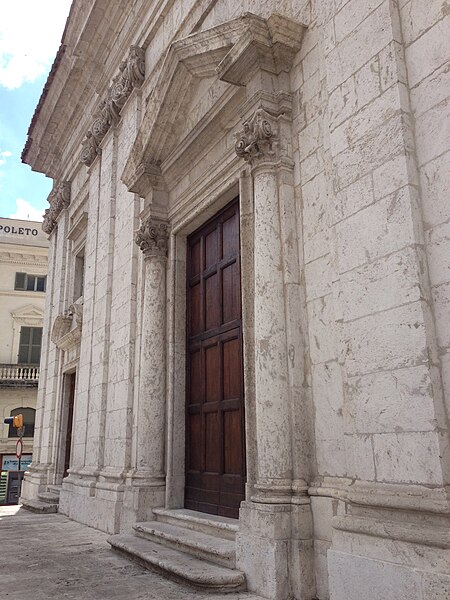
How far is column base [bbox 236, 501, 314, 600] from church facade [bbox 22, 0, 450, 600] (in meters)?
0.01

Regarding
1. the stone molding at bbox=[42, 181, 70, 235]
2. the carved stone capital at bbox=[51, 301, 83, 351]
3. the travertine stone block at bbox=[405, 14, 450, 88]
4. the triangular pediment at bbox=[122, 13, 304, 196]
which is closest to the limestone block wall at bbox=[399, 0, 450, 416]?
the travertine stone block at bbox=[405, 14, 450, 88]

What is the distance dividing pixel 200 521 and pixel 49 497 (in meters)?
6.72

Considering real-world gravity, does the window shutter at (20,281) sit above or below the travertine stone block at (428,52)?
above

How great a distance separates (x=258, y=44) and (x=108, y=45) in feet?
21.2

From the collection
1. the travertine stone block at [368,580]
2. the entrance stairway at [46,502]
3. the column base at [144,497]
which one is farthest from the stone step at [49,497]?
the travertine stone block at [368,580]

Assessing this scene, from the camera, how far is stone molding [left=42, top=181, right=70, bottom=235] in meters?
13.6

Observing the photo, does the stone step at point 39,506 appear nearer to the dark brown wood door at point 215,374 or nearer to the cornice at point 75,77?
the dark brown wood door at point 215,374

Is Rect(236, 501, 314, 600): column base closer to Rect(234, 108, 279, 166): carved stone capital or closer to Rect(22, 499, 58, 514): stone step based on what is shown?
Rect(234, 108, 279, 166): carved stone capital

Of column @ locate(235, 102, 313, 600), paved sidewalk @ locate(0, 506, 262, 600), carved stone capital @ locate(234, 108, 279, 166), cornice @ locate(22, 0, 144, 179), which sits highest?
cornice @ locate(22, 0, 144, 179)

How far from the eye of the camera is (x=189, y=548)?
4.95 m

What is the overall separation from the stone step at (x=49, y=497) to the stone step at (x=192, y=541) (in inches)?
208

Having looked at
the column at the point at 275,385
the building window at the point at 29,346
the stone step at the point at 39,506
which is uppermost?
the building window at the point at 29,346

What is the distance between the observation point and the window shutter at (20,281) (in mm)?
25844

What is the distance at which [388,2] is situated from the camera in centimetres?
373
